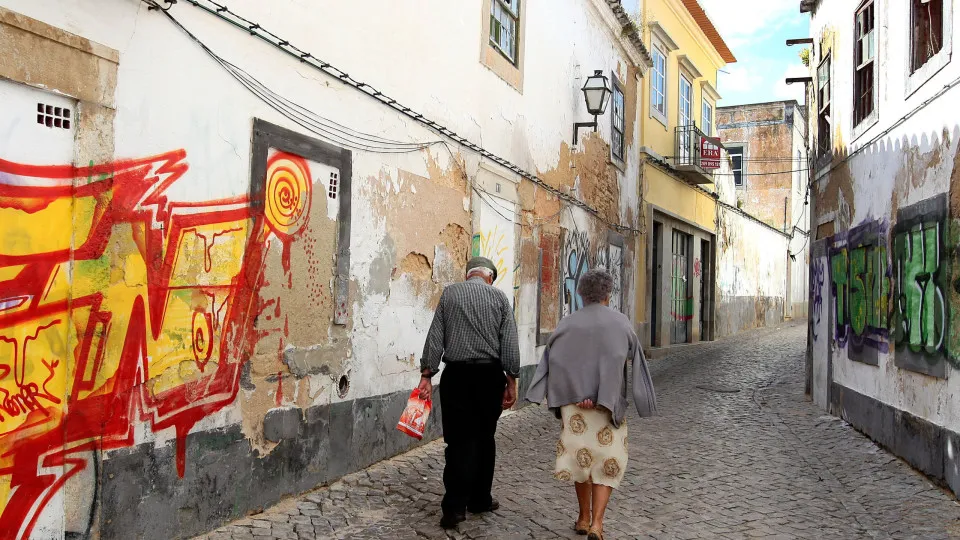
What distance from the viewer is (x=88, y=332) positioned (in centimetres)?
371

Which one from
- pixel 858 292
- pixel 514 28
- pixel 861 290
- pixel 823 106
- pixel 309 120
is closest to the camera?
pixel 309 120

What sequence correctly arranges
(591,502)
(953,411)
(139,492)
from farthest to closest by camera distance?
(953,411), (591,502), (139,492)

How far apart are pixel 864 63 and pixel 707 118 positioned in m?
13.1

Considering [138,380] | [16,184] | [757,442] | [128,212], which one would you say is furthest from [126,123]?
[757,442]

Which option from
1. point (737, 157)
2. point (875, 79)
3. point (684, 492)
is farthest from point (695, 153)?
point (684, 492)

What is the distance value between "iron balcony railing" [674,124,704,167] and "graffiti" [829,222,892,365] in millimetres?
8825

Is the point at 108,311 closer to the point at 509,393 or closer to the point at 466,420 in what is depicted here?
the point at 466,420

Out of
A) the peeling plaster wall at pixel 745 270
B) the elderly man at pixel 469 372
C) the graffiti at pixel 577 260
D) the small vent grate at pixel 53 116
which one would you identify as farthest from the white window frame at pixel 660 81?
the small vent grate at pixel 53 116

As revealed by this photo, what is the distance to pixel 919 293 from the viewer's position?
6.57 metres

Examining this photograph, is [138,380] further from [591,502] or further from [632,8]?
[632,8]

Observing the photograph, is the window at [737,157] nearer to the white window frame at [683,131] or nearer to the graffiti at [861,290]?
the white window frame at [683,131]

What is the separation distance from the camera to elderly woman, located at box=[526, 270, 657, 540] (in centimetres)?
447

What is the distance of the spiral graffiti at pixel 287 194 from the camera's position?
5.04 meters

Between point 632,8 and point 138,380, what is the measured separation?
13.9 m
